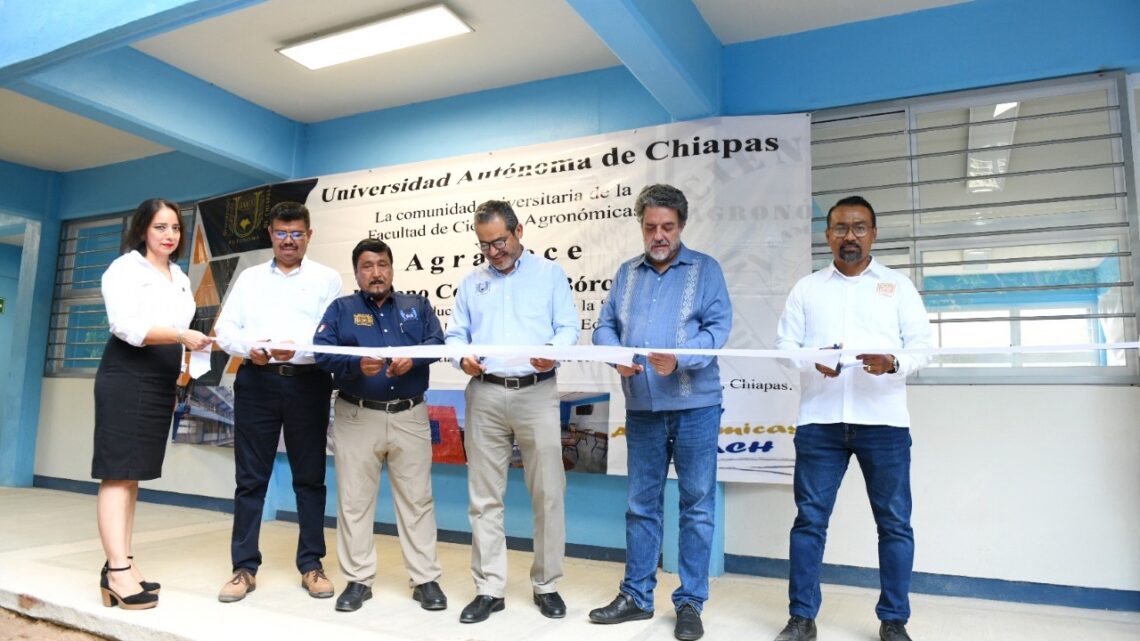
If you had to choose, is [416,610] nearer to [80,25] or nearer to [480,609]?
[480,609]

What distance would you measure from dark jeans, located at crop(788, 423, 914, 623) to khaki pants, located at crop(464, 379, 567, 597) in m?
0.84

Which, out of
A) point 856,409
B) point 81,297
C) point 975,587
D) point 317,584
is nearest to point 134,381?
point 317,584

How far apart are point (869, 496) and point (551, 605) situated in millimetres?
1192

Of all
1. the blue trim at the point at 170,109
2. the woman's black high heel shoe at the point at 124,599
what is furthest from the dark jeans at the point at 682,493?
the blue trim at the point at 170,109

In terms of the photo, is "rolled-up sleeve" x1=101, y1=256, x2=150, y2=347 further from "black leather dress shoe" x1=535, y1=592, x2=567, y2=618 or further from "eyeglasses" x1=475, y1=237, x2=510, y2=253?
"black leather dress shoe" x1=535, y1=592, x2=567, y2=618

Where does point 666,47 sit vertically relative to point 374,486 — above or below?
above

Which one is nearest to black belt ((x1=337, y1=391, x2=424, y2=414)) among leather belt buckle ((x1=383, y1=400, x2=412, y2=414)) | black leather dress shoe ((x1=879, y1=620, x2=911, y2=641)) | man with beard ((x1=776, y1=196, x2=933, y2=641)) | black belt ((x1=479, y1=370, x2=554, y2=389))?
leather belt buckle ((x1=383, y1=400, x2=412, y2=414))

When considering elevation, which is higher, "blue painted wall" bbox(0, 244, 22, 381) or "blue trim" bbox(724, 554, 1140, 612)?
"blue painted wall" bbox(0, 244, 22, 381)

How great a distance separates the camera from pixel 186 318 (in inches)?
112

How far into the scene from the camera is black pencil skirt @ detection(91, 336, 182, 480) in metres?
2.65

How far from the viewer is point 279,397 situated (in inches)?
115

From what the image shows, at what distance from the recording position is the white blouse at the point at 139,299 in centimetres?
262

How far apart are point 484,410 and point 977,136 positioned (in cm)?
281

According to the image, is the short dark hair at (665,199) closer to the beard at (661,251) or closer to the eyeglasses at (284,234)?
the beard at (661,251)
